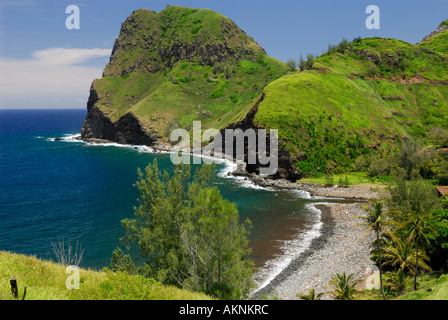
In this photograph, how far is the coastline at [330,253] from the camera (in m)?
37.1

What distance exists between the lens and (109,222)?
59.1 metres

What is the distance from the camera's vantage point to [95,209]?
66625 millimetres

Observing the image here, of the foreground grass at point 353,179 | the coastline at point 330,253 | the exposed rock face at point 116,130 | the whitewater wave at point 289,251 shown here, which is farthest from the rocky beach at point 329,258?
the exposed rock face at point 116,130

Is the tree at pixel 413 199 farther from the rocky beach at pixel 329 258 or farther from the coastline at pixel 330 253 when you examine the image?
the coastline at pixel 330 253

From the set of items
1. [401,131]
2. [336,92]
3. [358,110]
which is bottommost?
[401,131]

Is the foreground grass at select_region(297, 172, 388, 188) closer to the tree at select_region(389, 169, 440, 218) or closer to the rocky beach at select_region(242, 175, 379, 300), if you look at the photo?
the rocky beach at select_region(242, 175, 379, 300)

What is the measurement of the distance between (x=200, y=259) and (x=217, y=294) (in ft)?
11.5

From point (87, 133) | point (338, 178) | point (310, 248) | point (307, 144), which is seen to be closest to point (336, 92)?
point (307, 144)

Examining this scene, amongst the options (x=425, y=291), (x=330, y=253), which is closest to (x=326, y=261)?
(x=330, y=253)

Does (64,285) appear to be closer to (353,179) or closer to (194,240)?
(194,240)

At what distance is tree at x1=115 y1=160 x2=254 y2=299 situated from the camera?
23.7 m

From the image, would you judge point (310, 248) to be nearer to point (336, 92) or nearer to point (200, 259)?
point (200, 259)

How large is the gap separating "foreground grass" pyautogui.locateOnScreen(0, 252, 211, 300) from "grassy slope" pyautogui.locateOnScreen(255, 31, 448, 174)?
253 ft

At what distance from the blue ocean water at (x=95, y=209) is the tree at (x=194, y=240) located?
17.0 meters
